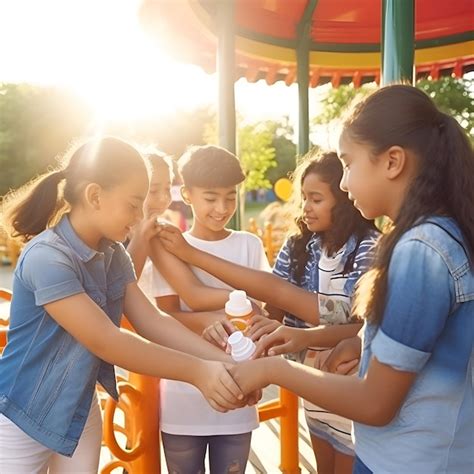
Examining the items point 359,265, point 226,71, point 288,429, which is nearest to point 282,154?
point 226,71

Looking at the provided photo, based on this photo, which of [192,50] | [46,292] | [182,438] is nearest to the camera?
[46,292]

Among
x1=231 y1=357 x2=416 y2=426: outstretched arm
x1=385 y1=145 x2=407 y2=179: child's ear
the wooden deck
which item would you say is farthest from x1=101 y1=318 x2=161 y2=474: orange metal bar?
x1=385 y1=145 x2=407 y2=179: child's ear

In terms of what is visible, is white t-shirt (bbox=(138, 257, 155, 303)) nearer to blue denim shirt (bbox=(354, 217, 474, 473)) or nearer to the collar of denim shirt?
the collar of denim shirt

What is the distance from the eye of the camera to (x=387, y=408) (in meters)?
1.31

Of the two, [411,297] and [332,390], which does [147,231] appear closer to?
[332,390]

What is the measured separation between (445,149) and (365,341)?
1.49 ft

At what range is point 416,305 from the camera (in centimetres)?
123

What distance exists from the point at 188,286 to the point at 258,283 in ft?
0.79

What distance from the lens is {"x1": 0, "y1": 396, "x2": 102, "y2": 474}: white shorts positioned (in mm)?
1717

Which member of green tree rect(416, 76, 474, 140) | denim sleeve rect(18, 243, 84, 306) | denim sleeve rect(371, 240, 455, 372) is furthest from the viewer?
green tree rect(416, 76, 474, 140)

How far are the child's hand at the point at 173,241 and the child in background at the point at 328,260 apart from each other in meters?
0.35

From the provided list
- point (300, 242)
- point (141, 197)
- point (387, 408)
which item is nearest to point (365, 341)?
point (387, 408)

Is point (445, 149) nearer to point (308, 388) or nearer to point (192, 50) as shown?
point (308, 388)

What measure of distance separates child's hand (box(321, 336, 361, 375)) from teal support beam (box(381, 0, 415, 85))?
91 cm
